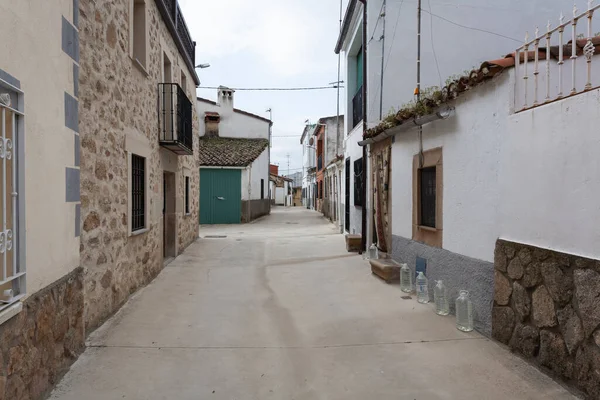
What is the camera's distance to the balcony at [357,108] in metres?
9.52

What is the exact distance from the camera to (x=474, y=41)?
8.15m

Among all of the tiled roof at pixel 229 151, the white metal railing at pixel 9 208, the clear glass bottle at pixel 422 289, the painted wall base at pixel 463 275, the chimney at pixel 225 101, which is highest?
the chimney at pixel 225 101

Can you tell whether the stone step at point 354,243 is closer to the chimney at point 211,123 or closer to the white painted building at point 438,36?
the white painted building at point 438,36

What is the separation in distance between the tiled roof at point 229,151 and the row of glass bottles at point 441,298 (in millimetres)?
12321

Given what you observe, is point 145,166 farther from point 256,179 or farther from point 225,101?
point 225,101

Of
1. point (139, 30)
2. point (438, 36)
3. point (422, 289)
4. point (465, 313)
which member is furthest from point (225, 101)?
point (465, 313)

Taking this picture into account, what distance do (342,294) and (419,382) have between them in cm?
248

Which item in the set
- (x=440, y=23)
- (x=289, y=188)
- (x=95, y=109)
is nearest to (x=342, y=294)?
(x=95, y=109)

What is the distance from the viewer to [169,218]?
8.22m

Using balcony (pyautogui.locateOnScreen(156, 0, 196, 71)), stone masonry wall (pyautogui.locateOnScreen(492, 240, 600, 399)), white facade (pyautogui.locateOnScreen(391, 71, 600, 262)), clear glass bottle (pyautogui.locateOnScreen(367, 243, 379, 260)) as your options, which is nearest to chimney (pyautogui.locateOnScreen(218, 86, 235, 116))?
balcony (pyautogui.locateOnScreen(156, 0, 196, 71))

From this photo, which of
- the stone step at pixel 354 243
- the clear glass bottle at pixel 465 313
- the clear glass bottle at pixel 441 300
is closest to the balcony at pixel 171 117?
the stone step at pixel 354 243

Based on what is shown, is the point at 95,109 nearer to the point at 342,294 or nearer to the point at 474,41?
the point at 342,294

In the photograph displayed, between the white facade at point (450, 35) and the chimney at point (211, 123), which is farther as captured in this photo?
the chimney at point (211, 123)

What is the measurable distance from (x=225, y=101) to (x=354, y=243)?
49.0 feet
